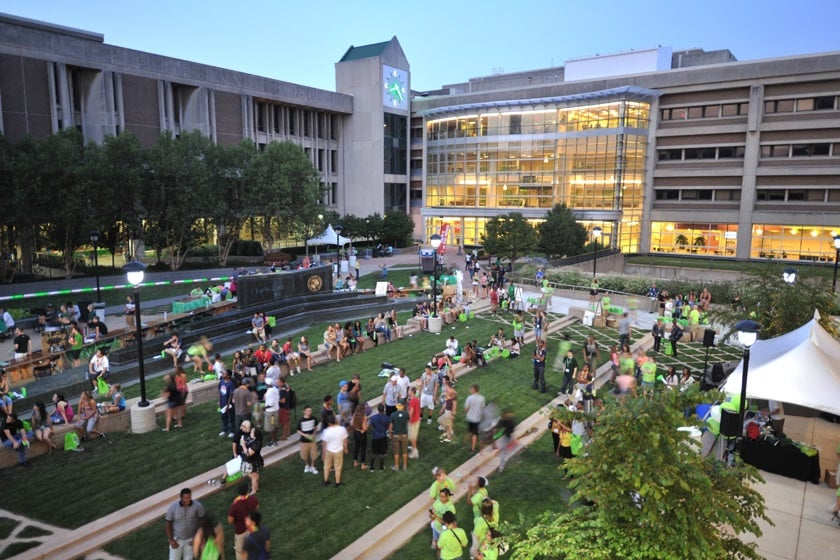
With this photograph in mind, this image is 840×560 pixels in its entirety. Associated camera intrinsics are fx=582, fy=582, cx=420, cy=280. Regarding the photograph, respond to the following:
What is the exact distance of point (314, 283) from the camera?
89.0ft

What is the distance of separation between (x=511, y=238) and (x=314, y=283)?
60.1 ft

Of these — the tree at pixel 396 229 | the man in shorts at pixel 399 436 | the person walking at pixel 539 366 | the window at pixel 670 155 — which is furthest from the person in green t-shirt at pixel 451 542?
the window at pixel 670 155

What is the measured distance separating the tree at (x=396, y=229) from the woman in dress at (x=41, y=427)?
4527cm

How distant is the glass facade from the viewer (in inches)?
2101

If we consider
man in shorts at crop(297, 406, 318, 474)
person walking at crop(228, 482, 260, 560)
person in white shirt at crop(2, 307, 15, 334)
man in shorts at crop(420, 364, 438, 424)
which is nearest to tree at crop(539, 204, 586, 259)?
man in shorts at crop(420, 364, 438, 424)

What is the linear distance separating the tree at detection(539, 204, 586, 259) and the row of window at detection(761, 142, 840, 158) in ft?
68.5

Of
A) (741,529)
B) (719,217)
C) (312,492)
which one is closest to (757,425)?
(741,529)

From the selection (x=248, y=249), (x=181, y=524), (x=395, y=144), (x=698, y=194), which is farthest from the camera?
(x=395, y=144)

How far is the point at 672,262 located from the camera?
5141 cm

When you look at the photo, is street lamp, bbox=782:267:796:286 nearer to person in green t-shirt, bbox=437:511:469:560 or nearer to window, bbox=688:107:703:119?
person in green t-shirt, bbox=437:511:469:560

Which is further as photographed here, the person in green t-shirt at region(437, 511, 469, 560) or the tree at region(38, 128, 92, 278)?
the tree at region(38, 128, 92, 278)

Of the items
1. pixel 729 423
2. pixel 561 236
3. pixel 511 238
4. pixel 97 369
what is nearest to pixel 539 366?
pixel 729 423

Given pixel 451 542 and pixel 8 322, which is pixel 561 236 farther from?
pixel 451 542

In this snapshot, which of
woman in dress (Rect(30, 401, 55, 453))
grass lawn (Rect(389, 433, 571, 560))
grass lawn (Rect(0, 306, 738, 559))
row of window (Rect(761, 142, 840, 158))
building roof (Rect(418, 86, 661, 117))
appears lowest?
grass lawn (Rect(389, 433, 571, 560))
